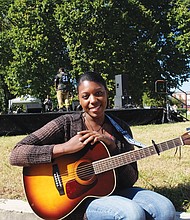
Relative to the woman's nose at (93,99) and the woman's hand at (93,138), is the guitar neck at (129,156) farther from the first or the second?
the woman's nose at (93,99)

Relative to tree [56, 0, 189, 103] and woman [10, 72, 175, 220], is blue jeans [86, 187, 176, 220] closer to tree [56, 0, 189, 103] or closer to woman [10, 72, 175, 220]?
woman [10, 72, 175, 220]

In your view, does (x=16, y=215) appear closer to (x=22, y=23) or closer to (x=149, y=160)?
(x=149, y=160)

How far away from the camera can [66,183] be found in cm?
197

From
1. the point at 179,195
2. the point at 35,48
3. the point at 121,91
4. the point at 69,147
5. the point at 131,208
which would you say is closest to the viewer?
the point at 131,208

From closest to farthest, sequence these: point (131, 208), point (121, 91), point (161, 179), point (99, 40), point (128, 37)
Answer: point (131, 208), point (161, 179), point (121, 91), point (99, 40), point (128, 37)

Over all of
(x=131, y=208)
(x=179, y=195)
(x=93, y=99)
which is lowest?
(x=179, y=195)

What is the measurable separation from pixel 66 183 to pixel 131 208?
464 millimetres

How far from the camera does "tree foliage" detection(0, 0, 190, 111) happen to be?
716 inches

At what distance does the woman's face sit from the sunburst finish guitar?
0.81 ft

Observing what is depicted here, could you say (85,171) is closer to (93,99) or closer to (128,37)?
(93,99)

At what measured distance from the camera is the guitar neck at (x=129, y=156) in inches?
77.5

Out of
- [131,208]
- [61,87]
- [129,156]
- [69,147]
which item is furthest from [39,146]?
[61,87]

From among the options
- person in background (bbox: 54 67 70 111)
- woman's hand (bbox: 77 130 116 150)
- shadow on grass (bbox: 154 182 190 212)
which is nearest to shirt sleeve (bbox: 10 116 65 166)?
woman's hand (bbox: 77 130 116 150)

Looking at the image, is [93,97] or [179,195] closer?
[93,97]
